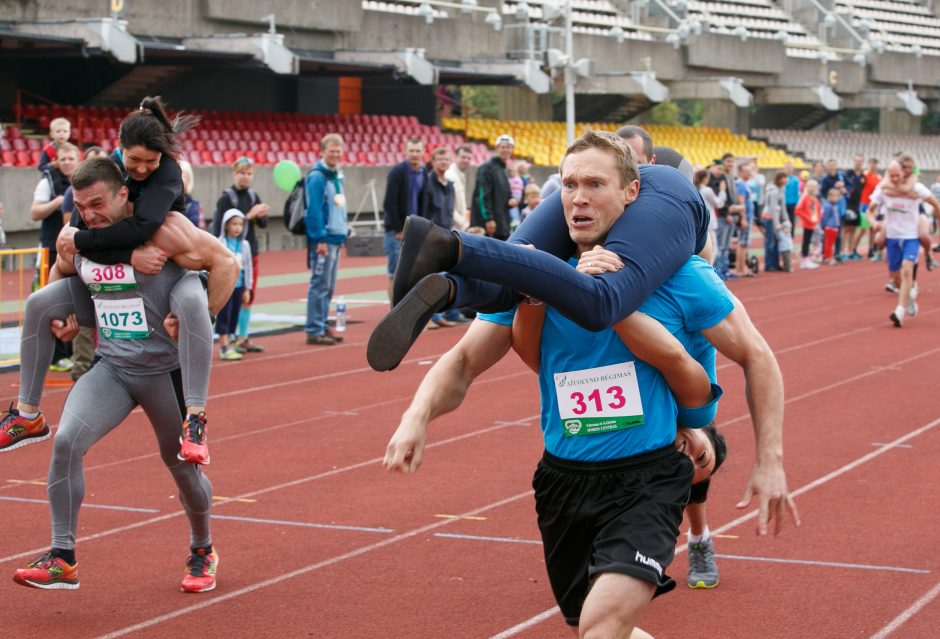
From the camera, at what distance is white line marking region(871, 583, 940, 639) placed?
5551 mm

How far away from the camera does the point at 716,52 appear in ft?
153

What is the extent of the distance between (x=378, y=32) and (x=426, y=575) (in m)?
30.3

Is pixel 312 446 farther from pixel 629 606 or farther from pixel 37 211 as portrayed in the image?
pixel 629 606

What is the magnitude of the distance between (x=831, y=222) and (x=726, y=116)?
79.2ft

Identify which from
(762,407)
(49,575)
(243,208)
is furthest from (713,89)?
(762,407)

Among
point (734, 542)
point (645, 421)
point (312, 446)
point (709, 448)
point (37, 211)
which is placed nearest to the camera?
point (645, 421)

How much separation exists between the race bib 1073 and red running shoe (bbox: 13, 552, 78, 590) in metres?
2.58

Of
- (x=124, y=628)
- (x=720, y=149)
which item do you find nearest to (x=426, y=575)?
(x=124, y=628)

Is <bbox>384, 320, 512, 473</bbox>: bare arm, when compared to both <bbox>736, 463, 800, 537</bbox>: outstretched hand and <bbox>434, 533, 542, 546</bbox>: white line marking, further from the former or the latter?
<bbox>434, 533, 542, 546</bbox>: white line marking

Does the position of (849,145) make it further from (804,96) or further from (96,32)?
(96,32)

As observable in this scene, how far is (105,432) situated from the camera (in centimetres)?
606

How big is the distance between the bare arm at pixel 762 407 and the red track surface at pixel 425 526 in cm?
148

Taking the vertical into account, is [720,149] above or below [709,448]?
below

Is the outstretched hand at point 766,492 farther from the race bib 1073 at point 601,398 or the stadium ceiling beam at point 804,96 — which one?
the stadium ceiling beam at point 804,96
